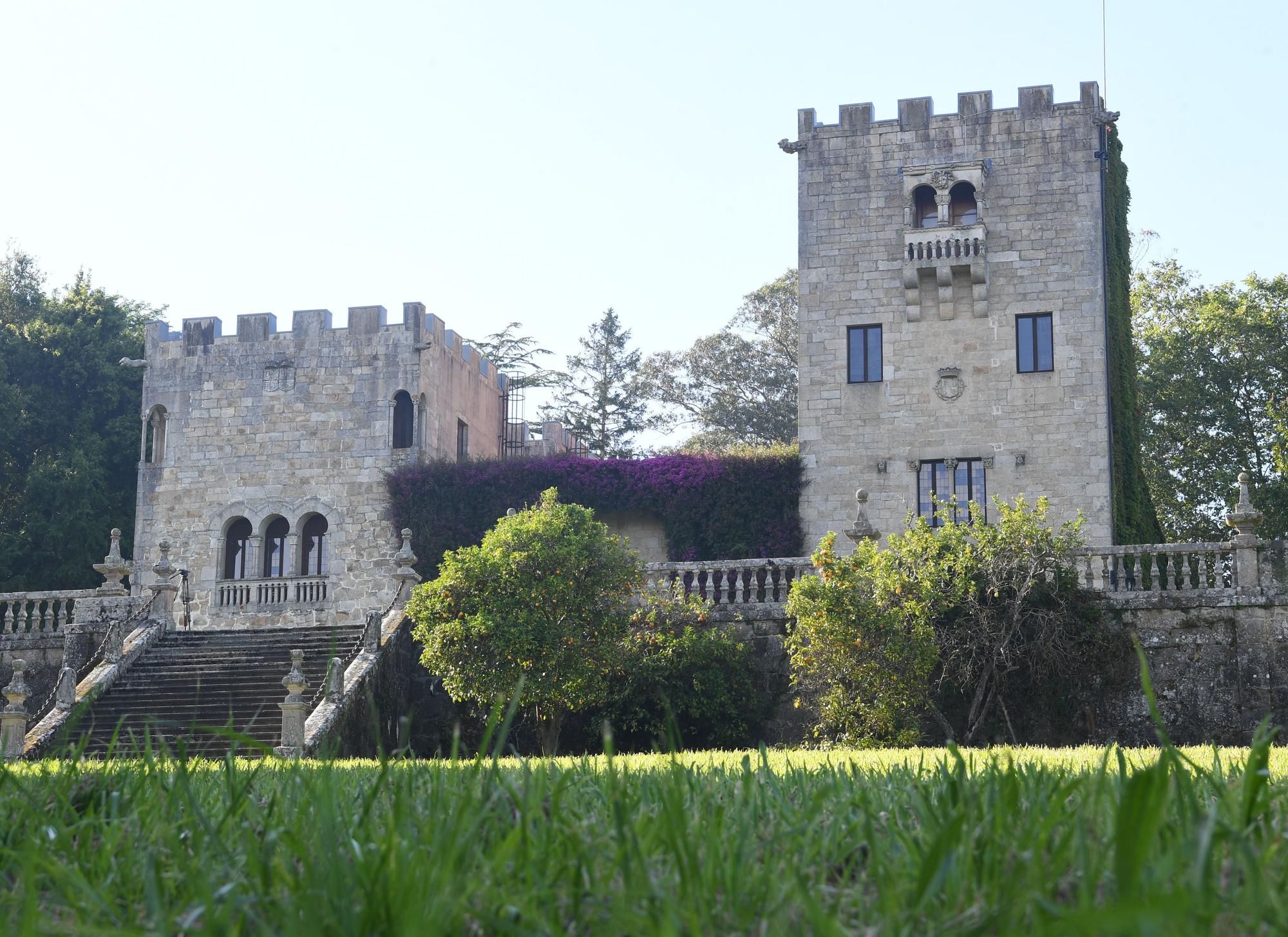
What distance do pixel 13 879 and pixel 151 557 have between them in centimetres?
2935

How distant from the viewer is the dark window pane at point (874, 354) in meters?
28.0

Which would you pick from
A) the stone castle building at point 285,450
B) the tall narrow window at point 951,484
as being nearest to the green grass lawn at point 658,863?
the tall narrow window at point 951,484

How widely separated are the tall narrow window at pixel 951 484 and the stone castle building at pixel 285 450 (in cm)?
1032

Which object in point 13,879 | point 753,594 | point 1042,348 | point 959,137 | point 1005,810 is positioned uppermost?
point 959,137

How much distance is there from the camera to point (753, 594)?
22.9 m

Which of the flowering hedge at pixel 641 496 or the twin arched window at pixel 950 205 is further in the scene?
the twin arched window at pixel 950 205

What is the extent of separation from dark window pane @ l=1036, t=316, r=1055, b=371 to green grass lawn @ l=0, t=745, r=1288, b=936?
24369 millimetres

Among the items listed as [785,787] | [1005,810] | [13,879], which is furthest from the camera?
[785,787]

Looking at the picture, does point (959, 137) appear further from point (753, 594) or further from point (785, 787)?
point (785, 787)

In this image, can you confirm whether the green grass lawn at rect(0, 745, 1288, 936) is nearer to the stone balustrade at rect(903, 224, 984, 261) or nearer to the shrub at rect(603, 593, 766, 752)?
the shrub at rect(603, 593, 766, 752)

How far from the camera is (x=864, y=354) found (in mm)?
28156

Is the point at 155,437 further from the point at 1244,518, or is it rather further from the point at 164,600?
the point at 1244,518

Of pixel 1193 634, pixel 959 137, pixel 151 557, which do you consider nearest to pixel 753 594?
pixel 1193 634

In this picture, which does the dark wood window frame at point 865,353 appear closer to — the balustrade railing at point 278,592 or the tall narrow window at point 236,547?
the balustrade railing at point 278,592
